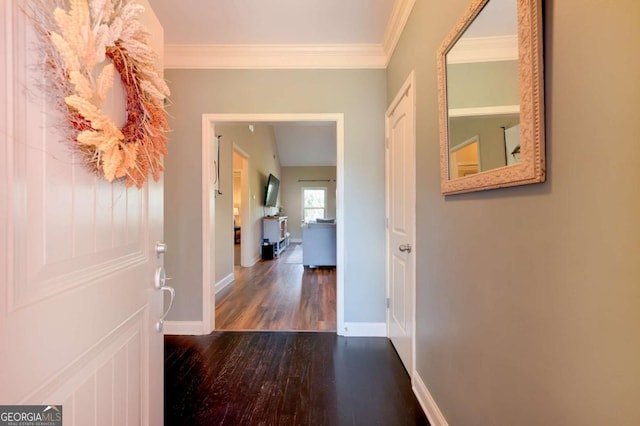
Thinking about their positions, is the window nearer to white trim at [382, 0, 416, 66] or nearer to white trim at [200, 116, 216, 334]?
white trim at [200, 116, 216, 334]

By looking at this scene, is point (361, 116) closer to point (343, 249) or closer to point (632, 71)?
point (343, 249)

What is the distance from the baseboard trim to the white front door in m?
1.78

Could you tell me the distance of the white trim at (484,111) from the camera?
868 mm

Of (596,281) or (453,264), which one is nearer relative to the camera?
(596,281)

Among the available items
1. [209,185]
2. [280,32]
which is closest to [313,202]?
[209,185]

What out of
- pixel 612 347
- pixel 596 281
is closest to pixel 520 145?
pixel 596 281

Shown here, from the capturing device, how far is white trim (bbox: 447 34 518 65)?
2.85 feet

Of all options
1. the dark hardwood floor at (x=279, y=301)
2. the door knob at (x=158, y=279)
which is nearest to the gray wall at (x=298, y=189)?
the dark hardwood floor at (x=279, y=301)

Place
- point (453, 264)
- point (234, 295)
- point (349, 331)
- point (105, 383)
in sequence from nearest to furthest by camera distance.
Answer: point (105, 383), point (453, 264), point (349, 331), point (234, 295)

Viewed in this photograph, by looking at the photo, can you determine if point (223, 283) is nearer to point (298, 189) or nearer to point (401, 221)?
point (401, 221)

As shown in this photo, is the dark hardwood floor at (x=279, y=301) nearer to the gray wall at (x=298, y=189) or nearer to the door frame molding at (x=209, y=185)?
the door frame molding at (x=209, y=185)

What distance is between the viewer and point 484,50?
1046 mm

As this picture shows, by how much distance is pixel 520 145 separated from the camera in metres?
0.83

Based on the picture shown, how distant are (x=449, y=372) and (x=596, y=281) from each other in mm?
951
